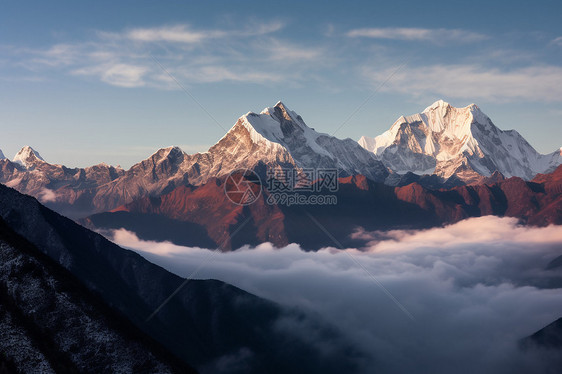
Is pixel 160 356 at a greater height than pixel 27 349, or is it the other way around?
pixel 27 349

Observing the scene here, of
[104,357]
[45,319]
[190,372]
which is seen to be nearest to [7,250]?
[45,319]

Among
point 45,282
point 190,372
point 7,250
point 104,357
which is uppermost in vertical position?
point 7,250

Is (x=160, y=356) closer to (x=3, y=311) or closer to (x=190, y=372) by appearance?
(x=190, y=372)

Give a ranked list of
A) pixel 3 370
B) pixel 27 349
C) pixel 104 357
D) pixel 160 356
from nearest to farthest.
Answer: pixel 3 370 < pixel 27 349 < pixel 104 357 < pixel 160 356

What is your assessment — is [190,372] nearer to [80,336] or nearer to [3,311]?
[80,336]

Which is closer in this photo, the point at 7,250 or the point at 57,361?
the point at 57,361

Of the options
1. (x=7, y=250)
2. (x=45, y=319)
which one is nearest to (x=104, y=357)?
(x=45, y=319)

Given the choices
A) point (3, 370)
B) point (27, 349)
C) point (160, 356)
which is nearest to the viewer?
point (3, 370)
